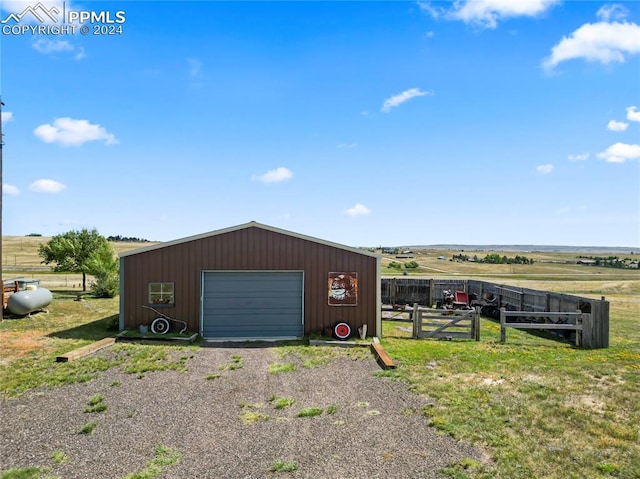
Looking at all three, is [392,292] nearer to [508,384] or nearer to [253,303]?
[253,303]

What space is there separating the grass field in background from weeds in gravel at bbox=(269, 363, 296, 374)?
6.85ft

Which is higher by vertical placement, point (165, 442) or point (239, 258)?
point (239, 258)

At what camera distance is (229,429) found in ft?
21.9

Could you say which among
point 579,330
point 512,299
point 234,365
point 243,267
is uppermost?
point 243,267

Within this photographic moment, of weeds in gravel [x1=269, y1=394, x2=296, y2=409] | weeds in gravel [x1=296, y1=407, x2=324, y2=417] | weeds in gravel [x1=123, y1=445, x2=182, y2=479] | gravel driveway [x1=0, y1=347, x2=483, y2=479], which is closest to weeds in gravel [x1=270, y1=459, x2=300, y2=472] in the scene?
gravel driveway [x1=0, y1=347, x2=483, y2=479]

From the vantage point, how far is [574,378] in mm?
9094

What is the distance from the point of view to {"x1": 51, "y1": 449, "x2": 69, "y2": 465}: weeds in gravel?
5.63m

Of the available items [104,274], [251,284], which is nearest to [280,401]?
[251,284]

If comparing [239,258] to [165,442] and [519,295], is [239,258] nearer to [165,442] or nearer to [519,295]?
[165,442]

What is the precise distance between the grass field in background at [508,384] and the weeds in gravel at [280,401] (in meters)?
2.41

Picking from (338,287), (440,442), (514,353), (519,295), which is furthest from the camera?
(519,295)

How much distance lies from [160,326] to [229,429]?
7.91 metres

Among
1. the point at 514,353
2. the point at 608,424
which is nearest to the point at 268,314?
the point at 514,353

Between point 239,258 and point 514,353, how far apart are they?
28.0 ft
